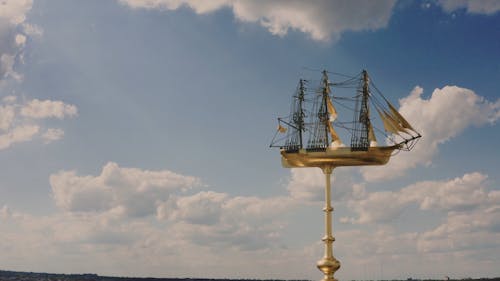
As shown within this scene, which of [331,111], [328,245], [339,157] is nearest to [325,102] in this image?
[331,111]

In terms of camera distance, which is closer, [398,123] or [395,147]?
[395,147]

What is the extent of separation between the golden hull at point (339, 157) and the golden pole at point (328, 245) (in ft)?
1.21

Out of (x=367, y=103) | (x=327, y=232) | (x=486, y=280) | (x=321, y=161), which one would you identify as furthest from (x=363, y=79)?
(x=486, y=280)

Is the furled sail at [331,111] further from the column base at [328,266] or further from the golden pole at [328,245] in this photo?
the column base at [328,266]

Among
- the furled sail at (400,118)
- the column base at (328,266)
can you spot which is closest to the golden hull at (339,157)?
the furled sail at (400,118)

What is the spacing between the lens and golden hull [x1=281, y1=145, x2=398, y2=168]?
17609 mm

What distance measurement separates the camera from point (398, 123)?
19.7 meters

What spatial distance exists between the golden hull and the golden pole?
1.21 feet

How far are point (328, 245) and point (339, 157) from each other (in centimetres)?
281

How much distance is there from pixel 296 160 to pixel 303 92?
2.73m

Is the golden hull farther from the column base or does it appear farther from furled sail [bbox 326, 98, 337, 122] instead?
the column base

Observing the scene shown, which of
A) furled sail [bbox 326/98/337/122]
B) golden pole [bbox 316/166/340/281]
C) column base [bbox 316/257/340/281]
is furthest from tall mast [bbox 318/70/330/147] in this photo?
column base [bbox 316/257/340/281]

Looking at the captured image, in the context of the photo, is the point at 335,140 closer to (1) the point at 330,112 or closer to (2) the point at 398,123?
(1) the point at 330,112

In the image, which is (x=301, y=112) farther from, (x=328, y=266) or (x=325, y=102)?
(x=328, y=266)
